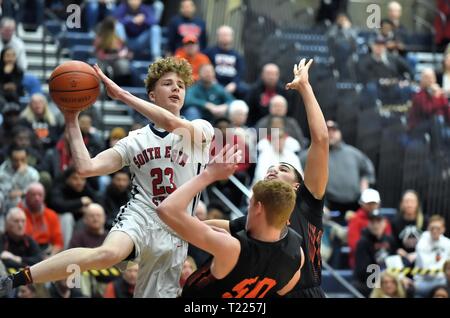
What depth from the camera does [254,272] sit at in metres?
7.23

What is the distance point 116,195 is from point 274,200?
6587 mm

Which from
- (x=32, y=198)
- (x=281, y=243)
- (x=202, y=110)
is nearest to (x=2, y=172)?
(x=32, y=198)

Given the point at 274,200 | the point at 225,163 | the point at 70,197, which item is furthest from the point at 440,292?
the point at 225,163

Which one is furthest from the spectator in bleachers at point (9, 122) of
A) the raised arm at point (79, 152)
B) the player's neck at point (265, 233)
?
the player's neck at point (265, 233)

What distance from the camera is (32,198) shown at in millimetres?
12836

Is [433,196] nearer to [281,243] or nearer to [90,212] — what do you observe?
[90,212]

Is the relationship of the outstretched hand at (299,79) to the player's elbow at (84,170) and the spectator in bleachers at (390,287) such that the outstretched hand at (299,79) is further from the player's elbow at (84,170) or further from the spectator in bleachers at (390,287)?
the spectator in bleachers at (390,287)

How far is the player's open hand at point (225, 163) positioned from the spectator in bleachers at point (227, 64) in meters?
Result: 9.29

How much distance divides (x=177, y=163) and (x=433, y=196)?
278 inches

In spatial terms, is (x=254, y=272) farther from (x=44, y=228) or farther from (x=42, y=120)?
(x=42, y=120)

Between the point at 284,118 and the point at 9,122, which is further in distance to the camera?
the point at 284,118

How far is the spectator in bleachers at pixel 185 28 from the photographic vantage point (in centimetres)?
1680

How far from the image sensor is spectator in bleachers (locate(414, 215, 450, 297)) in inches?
518

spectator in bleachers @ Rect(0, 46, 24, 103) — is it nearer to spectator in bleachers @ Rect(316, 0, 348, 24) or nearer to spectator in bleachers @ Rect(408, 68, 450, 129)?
spectator in bleachers @ Rect(408, 68, 450, 129)
